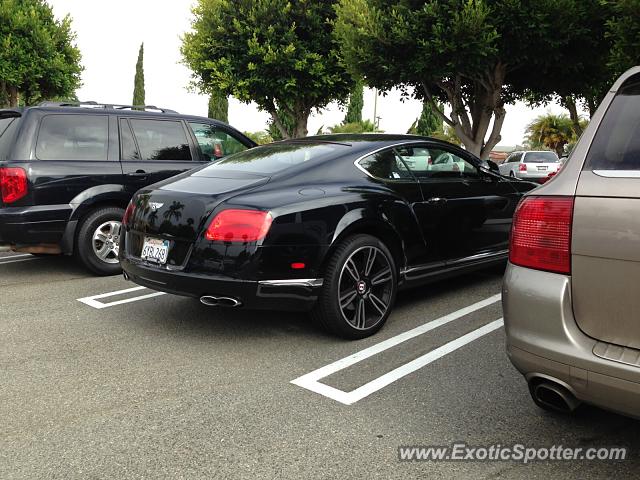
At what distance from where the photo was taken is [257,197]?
12.0 ft

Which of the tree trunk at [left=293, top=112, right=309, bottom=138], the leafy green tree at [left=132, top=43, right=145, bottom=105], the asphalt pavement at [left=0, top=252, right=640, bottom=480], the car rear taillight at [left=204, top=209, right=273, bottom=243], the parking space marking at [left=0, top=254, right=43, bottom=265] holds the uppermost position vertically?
the leafy green tree at [left=132, top=43, right=145, bottom=105]

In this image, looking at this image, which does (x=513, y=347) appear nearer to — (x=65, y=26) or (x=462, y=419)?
(x=462, y=419)

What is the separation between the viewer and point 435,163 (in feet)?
16.0

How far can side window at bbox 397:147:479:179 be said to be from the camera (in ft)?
15.3

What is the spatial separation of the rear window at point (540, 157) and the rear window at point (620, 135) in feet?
69.9

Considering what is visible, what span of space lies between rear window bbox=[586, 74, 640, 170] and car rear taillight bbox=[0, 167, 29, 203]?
5070mm

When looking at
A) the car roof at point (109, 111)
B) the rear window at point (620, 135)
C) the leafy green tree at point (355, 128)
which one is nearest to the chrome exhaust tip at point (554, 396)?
the rear window at point (620, 135)

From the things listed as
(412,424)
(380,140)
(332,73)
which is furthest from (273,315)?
(332,73)

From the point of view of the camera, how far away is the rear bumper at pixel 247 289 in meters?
3.57

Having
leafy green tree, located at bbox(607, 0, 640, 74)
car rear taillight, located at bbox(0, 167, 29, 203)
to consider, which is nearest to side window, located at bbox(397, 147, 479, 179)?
car rear taillight, located at bbox(0, 167, 29, 203)

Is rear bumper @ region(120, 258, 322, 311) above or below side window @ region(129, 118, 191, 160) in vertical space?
below

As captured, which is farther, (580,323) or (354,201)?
(354,201)

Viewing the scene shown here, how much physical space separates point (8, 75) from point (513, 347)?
21212 millimetres

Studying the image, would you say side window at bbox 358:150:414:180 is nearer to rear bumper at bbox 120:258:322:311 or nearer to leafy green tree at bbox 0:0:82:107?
rear bumper at bbox 120:258:322:311
